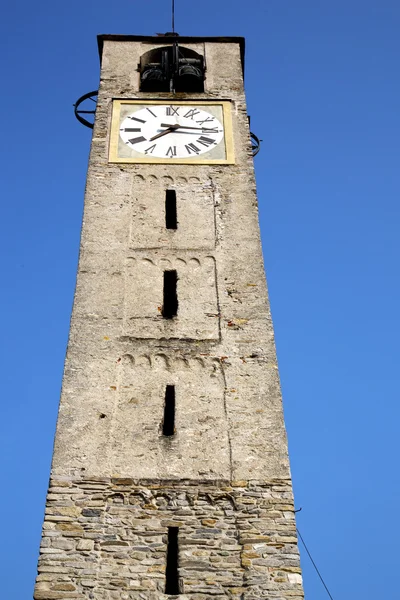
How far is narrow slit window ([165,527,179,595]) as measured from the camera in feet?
29.8

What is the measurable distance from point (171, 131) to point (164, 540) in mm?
8194

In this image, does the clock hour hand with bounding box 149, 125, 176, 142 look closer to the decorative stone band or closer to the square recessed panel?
the square recessed panel

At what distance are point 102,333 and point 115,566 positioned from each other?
→ 11.1 feet

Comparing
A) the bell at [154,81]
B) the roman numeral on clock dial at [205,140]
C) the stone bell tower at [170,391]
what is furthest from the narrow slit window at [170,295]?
the bell at [154,81]

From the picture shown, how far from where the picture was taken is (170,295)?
39.8ft

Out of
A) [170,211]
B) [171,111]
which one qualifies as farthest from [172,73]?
[170,211]

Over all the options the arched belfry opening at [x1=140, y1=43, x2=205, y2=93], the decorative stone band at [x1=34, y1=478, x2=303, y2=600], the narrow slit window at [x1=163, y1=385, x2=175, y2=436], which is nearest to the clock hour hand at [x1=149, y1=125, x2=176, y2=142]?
the arched belfry opening at [x1=140, y1=43, x2=205, y2=93]

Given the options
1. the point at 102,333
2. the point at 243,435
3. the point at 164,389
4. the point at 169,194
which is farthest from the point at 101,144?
the point at 243,435

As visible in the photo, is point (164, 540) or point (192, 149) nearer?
point (164, 540)

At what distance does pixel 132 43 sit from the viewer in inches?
693

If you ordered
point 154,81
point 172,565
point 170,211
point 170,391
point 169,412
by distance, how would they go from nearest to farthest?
point 172,565 < point 169,412 < point 170,391 < point 170,211 < point 154,81

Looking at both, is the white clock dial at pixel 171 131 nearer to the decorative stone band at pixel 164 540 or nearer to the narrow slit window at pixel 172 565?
the decorative stone band at pixel 164 540

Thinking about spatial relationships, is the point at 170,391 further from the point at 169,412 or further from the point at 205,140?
the point at 205,140

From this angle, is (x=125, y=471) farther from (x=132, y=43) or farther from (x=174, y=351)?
(x=132, y=43)
